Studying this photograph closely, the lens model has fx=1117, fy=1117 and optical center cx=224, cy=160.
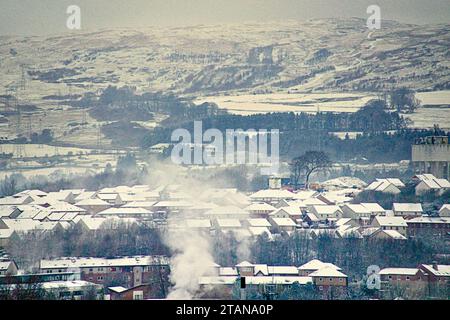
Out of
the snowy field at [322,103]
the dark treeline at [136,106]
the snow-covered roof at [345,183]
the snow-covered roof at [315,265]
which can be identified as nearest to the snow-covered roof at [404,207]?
the snow-covered roof at [345,183]

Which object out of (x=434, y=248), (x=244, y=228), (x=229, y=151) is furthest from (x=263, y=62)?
(x=434, y=248)

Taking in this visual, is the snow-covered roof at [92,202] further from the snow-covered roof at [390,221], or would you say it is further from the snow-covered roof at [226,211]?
the snow-covered roof at [390,221]

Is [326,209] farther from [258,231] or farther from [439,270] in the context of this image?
[439,270]

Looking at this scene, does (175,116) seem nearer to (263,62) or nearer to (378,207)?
(263,62)

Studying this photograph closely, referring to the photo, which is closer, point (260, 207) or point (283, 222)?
point (283, 222)

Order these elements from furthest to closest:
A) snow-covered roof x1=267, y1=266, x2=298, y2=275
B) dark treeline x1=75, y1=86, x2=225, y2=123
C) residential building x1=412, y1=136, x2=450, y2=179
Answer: dark treeline x1=75, y1=86, x2=225, y2=123
residential building x1=412, y1=136, x2=450, y2=179
snow-covered roof x1=267, y1=266, x2=298, y2=275

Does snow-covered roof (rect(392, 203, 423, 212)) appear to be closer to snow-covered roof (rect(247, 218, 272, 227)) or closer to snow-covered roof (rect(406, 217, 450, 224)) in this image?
snow-covered roof (rect(406, 217, 450, 224))

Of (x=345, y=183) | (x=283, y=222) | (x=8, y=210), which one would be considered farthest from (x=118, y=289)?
(x=345, y=183)

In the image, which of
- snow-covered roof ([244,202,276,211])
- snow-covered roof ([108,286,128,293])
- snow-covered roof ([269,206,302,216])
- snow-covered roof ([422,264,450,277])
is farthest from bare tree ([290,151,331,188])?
snow-covered roof ([108,286,128,293])
